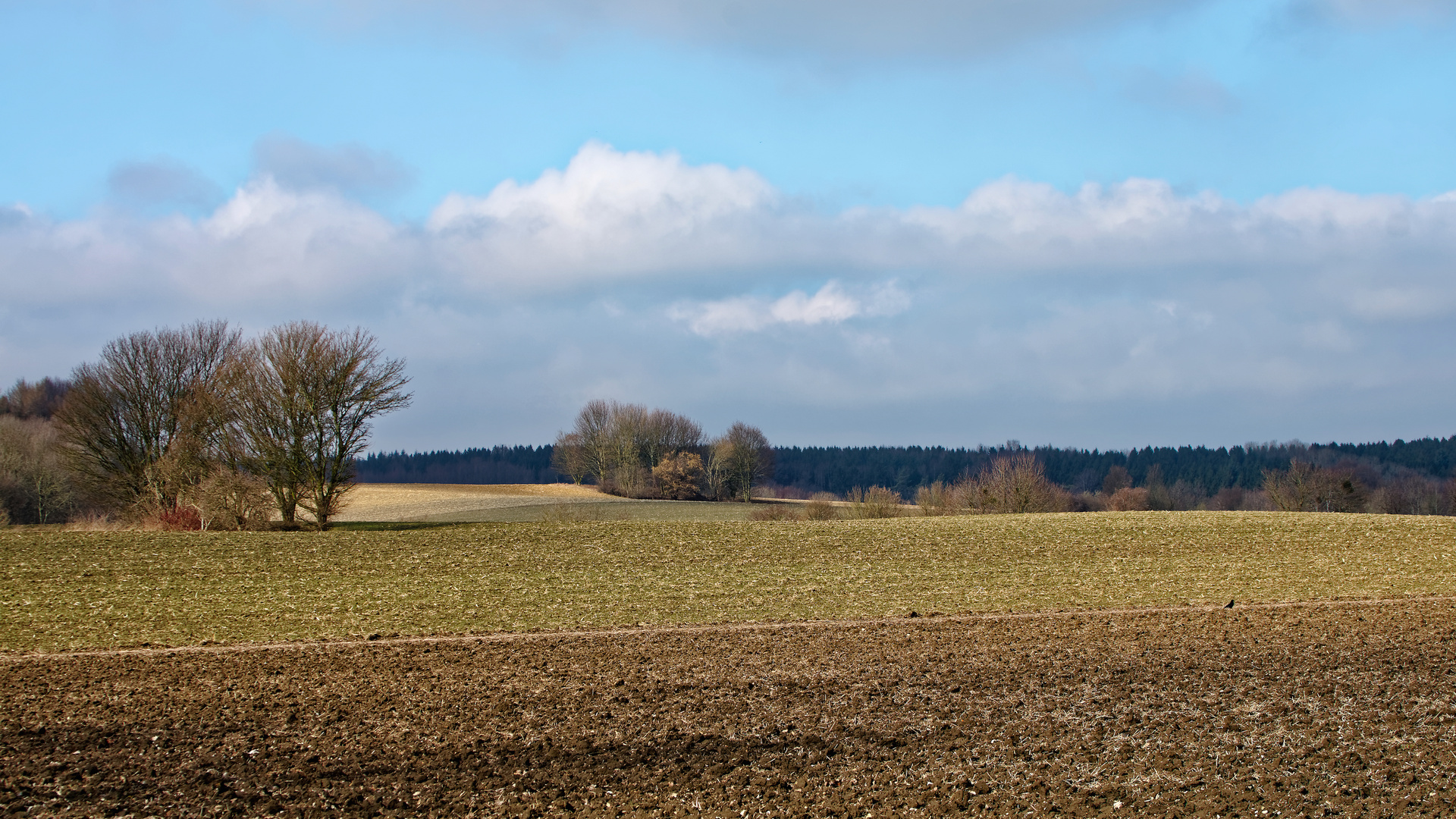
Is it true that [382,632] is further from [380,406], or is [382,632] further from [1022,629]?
[380,406]

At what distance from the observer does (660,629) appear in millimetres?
18312

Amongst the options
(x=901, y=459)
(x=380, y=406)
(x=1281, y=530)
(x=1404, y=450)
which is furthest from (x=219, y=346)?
(x=1404, y=450)

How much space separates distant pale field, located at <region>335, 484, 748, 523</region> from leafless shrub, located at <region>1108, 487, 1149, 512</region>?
33.8 m

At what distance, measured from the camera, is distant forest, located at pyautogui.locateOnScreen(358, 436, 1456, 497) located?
5231 inches

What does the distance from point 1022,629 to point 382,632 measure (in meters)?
12.2

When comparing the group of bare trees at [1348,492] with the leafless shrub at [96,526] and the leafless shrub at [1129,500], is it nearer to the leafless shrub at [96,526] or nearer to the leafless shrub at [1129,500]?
the leafless shrub at [1129,500]

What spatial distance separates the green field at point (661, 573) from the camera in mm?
19719

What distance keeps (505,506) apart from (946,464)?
100264 mm

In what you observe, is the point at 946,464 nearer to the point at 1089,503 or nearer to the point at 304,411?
the point at 1089,503

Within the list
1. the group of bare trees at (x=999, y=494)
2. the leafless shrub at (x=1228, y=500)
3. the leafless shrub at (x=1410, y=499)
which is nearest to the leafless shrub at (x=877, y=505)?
the group of bare trees at (x=999, y=494)

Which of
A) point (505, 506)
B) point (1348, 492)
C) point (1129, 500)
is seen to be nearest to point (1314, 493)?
point (1348, 492)

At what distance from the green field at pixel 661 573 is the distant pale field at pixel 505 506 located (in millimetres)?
16105

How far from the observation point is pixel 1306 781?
9.03 metres

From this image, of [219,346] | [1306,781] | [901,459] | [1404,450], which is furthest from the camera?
[901,459]
